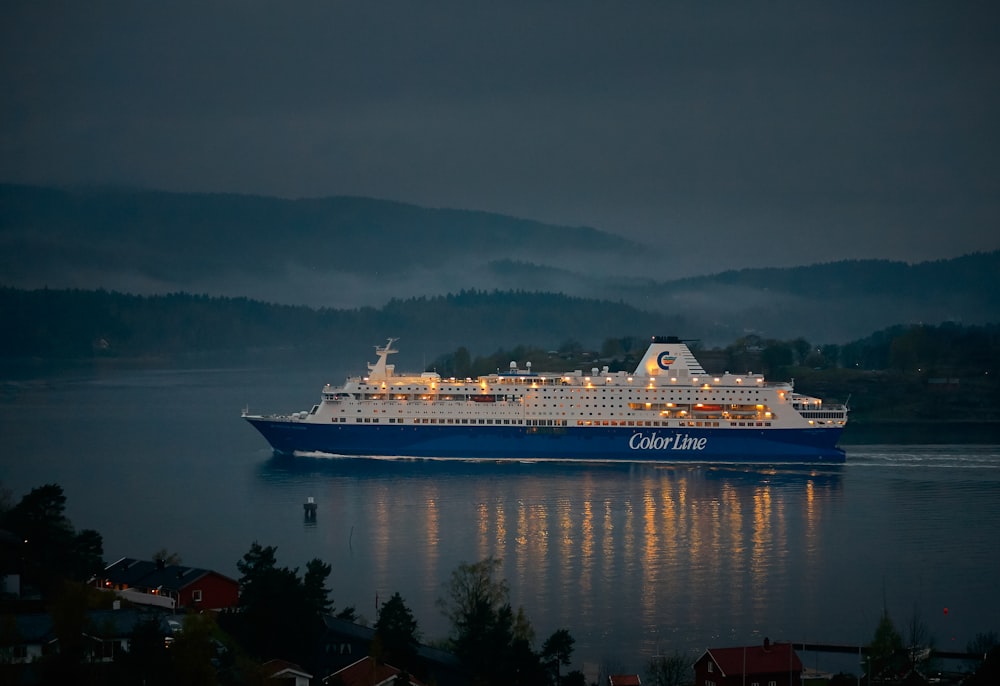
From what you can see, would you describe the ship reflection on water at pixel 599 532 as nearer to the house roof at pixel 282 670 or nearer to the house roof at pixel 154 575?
the house roof at pixel 154 575

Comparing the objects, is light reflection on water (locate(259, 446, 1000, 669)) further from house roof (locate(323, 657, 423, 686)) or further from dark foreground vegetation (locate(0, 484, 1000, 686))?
house roof (locate(323, 657, 423, 686))

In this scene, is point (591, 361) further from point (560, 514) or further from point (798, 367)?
point (560, 514)

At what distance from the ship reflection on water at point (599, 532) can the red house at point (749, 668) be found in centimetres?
256

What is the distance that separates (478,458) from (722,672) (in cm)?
1865

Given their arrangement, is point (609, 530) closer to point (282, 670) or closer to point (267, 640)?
point (267, 640)

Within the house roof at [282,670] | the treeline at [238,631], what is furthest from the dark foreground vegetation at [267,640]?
the house roof at [282,670]

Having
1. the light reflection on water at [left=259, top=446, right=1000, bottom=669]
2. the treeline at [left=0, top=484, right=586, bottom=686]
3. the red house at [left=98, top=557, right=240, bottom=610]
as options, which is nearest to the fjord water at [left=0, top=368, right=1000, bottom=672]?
the light reflection on water at [left=259, top=446, right=1000, bottom=669]

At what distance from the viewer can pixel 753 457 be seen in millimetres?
30312

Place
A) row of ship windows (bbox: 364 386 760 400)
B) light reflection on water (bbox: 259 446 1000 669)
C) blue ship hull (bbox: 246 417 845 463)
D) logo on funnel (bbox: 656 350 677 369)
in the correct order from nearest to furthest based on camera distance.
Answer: light reflection on water (bbox: 259 446 1000 669) < blue ship hull (bbox: 246 417 845 463) < row of ship windows (bbox: 364 386 760 400) < logo on funnel (bbox: 656 350 677 369)

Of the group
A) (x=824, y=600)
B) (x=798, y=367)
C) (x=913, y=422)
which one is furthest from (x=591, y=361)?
(x=824, y=600)

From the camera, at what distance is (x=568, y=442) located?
30328mm

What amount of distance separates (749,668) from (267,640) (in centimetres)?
439

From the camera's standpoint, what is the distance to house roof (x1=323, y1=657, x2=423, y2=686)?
441 inches

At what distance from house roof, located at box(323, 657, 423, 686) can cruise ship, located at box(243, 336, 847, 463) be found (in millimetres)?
18560
